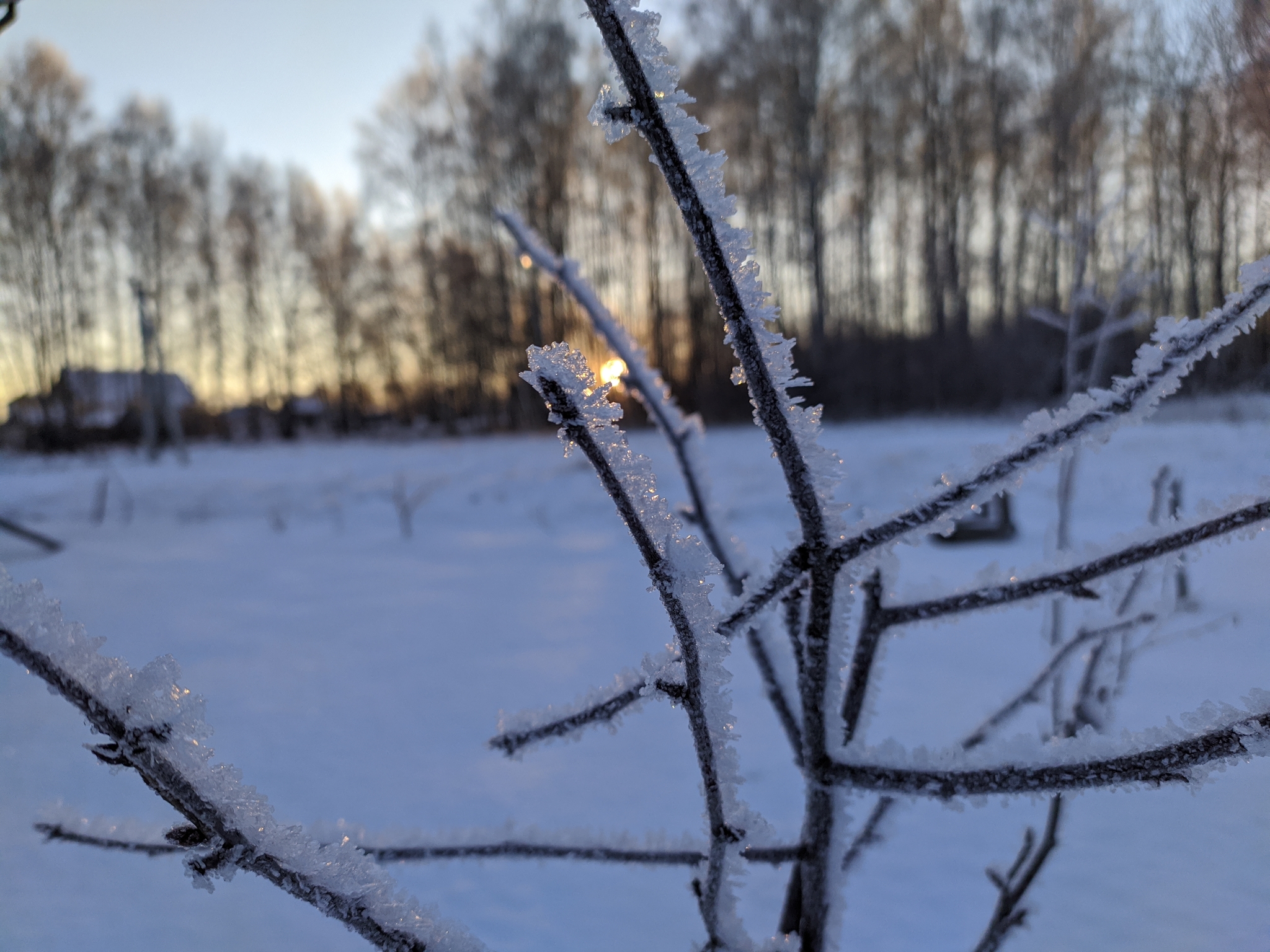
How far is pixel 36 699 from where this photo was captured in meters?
3.16

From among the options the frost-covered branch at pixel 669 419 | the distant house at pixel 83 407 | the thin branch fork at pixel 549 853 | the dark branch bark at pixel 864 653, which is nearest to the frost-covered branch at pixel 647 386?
the frost-covered branch at pixel 669 419

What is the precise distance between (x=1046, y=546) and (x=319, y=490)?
10897 mm

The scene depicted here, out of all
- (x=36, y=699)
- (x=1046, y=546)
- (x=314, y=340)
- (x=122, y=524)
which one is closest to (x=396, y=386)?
(x=314, y=340)

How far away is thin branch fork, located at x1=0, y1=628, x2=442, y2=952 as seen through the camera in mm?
333

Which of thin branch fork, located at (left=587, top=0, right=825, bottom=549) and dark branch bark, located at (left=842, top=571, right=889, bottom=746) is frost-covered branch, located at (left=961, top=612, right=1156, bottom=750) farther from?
thin branch fork, located at (left=587, top=0, right=825, bottom=549)

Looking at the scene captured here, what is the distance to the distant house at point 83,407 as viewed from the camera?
69.0 ft

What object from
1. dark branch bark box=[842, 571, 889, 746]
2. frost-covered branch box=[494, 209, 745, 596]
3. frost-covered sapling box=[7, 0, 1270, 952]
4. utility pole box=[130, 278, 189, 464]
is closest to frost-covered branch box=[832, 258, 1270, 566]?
frost-covered sapling box=[7, 0, 1270, 952]

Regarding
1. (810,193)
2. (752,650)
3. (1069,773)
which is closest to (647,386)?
(752,650)

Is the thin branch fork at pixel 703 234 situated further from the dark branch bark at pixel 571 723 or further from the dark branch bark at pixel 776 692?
the dark branch bark at pixel 776 692

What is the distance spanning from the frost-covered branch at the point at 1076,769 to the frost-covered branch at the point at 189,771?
36 centimetres

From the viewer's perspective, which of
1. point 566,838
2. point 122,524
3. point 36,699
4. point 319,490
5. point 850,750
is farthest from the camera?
point 319,490

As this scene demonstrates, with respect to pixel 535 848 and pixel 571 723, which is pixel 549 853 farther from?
pixel 571 723

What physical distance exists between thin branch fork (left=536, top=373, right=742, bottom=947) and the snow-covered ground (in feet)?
0.87

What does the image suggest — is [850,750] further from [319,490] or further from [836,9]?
[836,9]
